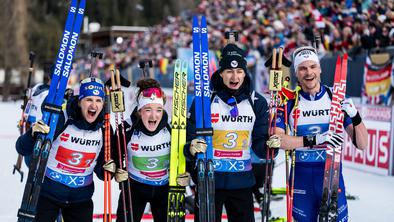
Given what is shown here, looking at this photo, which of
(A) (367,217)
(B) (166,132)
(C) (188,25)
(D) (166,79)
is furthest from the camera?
(C) (188,25)

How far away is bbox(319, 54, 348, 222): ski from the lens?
440cm

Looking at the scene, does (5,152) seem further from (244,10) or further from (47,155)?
(244,10)

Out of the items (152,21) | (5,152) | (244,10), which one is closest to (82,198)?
(5,152)

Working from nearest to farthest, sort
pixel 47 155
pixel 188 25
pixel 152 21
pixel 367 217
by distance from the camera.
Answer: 1. pixel 47 155
2. pixel 367 217
3. pixel 188 25
4. pixel 152 21

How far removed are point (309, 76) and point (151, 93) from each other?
127cm

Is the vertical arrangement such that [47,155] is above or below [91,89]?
below

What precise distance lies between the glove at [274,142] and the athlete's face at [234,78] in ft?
1.62

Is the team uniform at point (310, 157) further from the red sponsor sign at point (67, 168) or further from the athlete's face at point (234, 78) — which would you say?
the red sponsor sign at point (67, 168)

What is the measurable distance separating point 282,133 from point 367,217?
3.26 m

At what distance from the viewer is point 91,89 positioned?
4.69 meters

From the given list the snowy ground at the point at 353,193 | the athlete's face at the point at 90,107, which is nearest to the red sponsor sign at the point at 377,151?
the snowy ground at the point at 353,193

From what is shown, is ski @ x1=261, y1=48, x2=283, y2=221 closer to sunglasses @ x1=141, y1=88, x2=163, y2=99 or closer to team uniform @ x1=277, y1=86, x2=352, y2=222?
team uniform @ x1=277, y1=86, x2=352, y2=222

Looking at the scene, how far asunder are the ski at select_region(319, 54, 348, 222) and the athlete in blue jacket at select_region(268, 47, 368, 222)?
7 cm

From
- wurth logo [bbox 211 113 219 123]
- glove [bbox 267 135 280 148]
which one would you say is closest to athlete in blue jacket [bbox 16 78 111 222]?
wurth logo [bbox 211 113 219 123]
